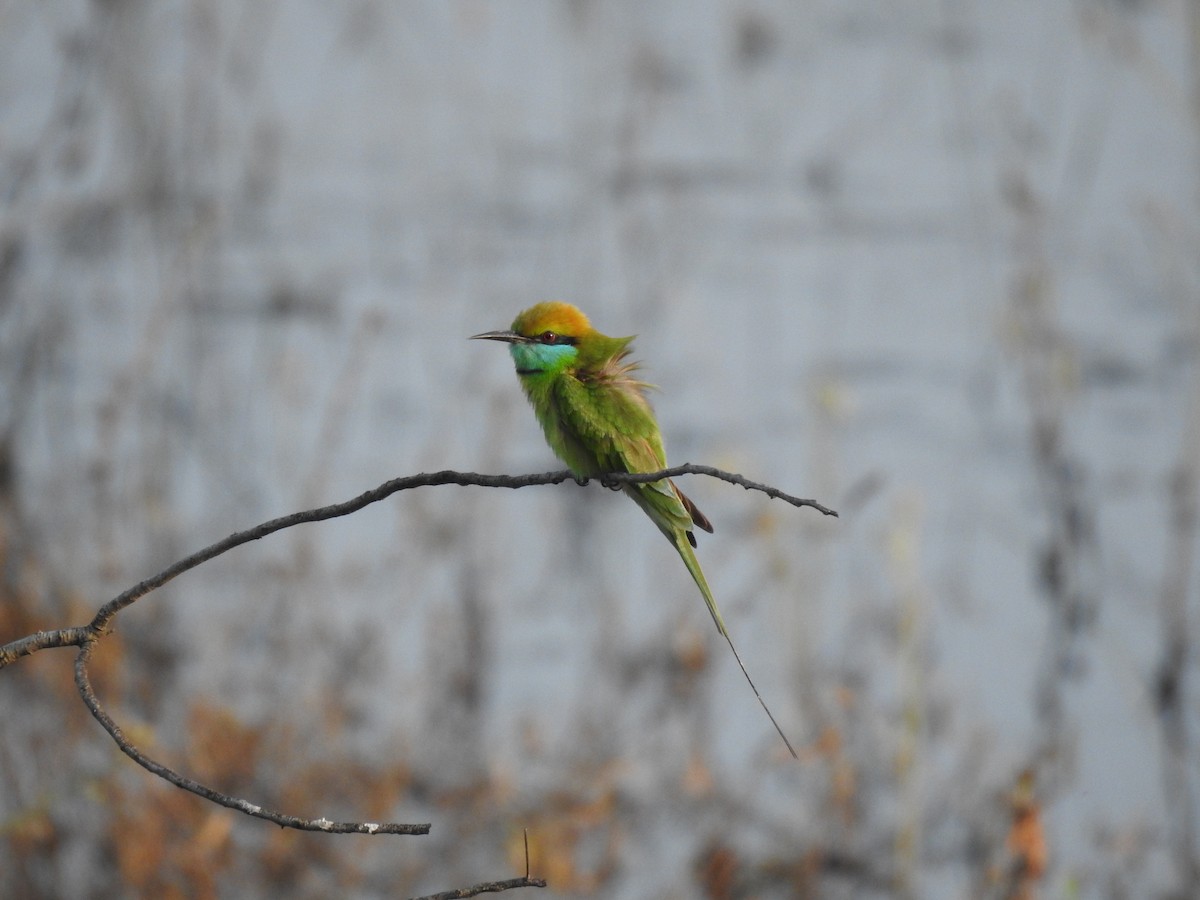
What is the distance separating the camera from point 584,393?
1.61 m

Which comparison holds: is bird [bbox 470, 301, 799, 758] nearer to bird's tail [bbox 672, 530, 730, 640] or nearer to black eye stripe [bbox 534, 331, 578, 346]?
black eye stripe [bbox 534, 331, 578, 346]

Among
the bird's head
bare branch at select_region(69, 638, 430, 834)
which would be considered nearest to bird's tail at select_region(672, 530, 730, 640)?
bare branch at select_region(69, 638, 430, 834)

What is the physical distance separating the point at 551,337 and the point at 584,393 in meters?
0.10

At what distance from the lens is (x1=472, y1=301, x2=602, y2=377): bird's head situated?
65.3 inches

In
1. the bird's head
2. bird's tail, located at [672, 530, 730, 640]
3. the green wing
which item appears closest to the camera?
bird's tail, located at [672, 530, 730, 640]

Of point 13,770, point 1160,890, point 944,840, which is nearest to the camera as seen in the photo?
point 13,770

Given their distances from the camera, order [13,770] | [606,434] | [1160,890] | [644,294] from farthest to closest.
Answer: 1. [644,294]
2. [1160,890]
3. [13,770]
4. [606,434]

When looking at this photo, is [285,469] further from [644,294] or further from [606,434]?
[606,434]

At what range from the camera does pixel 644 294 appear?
11.7ft

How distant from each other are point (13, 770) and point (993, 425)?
295 centimetres

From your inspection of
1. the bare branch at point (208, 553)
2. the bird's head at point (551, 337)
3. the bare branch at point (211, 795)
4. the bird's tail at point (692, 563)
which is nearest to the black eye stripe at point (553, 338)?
the bird's head at point (551, 337)

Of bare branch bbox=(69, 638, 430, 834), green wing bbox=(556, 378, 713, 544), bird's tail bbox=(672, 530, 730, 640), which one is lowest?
bare branch bbox=(69, 638, 430, 834)

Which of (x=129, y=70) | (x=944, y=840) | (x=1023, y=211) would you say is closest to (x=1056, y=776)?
(x=944, y=840)

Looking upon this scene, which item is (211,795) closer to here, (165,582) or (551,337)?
(165,582)
